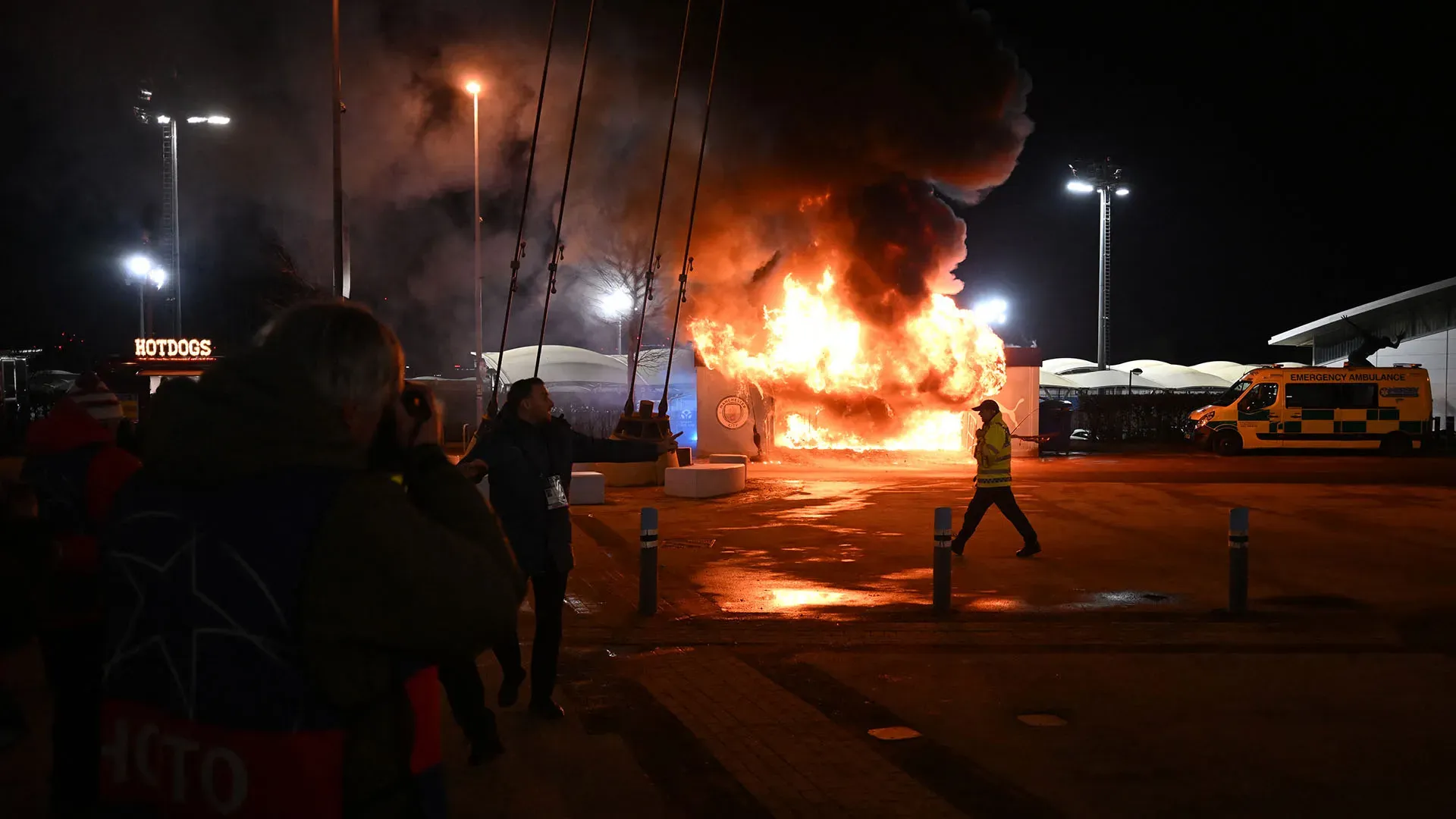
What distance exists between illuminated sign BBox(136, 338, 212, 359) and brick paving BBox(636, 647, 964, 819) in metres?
21.4

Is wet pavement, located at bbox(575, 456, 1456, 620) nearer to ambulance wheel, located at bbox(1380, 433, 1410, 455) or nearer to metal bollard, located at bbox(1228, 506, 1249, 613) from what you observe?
metal bollard, located at bbox(1228, 506, 1249, 613)

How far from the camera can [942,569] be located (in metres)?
8.65

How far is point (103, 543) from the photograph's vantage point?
1.86 meters

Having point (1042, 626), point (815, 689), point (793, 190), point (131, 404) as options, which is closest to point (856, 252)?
point (793, 190)

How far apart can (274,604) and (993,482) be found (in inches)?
401

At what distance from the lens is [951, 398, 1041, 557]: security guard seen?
11.3 m

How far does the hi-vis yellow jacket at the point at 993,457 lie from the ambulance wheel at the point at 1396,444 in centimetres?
2168

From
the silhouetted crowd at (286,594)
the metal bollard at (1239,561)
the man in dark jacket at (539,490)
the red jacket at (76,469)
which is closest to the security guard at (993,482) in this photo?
the metal bollard at (1239,561)

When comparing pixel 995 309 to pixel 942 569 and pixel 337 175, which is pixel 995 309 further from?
pixel 942 569

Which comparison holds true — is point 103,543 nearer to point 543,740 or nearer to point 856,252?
point 543,740

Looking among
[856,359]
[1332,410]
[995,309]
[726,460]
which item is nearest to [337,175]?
[726,460]

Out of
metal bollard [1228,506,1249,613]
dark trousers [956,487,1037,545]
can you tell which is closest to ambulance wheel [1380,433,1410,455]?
dark trousers [956,487,1037,545]

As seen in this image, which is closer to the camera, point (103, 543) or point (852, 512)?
point (103, 543)

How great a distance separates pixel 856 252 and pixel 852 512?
9866 millimetres
